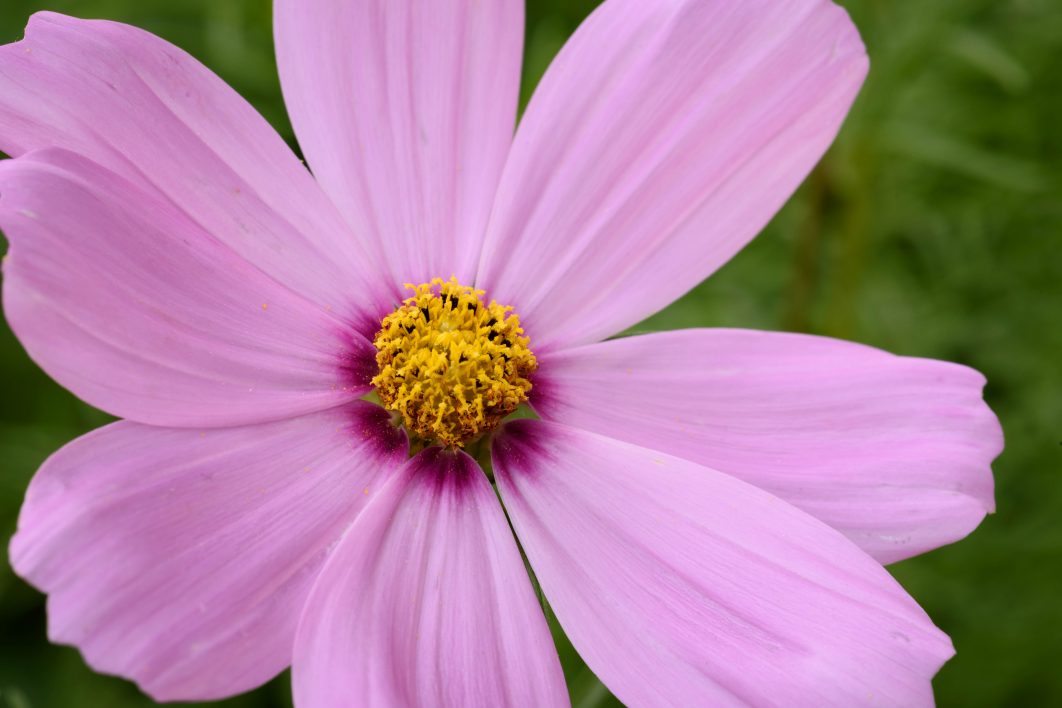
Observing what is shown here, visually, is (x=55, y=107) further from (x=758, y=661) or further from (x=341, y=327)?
(x=758, y=661)

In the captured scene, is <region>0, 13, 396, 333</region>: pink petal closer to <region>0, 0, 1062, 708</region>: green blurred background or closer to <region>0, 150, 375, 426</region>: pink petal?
<region>0, 150, 375, 426</region>: pink petal

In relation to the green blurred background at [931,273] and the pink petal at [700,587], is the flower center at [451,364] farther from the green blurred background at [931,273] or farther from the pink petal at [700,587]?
the green blurred background at [931,273]

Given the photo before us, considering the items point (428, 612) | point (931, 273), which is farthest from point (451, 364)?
point (931, 273)

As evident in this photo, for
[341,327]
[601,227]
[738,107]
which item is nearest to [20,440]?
[341,327]

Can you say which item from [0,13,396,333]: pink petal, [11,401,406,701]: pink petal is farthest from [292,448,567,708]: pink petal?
[0,13,396,333]: pink petal

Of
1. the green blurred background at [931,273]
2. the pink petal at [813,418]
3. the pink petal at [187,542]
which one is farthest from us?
the green blurred background at [931,273]

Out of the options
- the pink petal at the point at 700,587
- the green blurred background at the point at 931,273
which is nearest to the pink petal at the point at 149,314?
the pink petal at the point at 700,587
